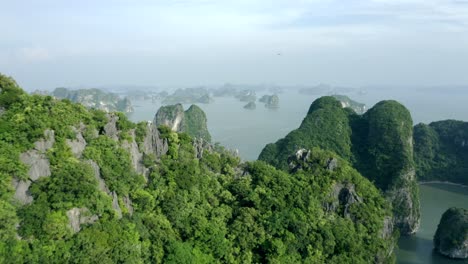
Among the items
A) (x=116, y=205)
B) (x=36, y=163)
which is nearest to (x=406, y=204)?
(x=116, y=205)

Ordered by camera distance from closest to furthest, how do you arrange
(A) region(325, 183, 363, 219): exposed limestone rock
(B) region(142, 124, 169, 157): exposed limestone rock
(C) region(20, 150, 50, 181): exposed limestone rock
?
1. (C) region(20, 150, 50, 181): exposed limestone rock
2. (B) region(142, 124, 169, 157): exposed limestone rock
3. (A) region(325, 183, 363, 219): exposed limestone rock

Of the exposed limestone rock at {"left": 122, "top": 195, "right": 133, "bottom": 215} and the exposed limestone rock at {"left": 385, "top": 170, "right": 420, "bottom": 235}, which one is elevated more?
the exposed limestone rock at {"left": 122, "top": 195, "right": 133, "bottom": 215}

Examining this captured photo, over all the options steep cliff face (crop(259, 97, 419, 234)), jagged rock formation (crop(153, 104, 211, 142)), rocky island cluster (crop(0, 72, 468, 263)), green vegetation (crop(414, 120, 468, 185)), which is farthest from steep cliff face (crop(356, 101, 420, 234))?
jagged rock formation (crop(153, 104, 211, 142))

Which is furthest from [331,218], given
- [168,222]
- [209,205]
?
[168,222]

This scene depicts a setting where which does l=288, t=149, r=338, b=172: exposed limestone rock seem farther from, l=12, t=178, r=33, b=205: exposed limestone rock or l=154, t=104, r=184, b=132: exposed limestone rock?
l=154, t=104, r=184, b=132: exposed limestone rock

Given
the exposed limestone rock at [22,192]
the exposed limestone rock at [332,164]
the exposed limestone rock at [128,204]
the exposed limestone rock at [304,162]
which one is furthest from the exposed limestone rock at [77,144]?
the exposed limestone rock at [332,164]

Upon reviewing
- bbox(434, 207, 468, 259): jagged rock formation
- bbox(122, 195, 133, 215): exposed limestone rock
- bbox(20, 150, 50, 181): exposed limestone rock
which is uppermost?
bbox(20, 150, 50, 181): exposed limestone rock

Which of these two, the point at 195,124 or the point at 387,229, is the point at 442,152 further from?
the point at 195,124

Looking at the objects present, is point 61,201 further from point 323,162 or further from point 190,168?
point 323,162
